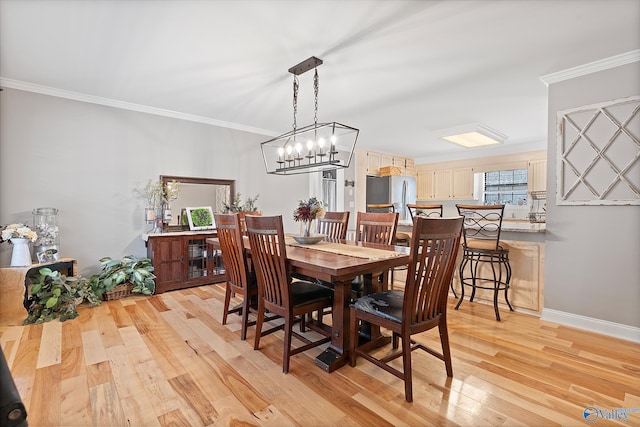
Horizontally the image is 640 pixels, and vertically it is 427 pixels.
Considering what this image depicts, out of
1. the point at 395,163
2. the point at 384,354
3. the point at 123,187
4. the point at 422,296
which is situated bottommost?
the point at 384,354

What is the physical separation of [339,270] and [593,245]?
2.60 meters

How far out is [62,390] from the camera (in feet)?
5.83

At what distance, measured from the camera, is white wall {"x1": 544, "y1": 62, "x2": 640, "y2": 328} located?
2.56 meters

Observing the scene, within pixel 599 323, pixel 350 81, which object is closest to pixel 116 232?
pixel 350 81

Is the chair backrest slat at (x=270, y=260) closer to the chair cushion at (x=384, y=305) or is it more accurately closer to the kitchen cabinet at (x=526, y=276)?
the chair cushion at (x=384, y=305)

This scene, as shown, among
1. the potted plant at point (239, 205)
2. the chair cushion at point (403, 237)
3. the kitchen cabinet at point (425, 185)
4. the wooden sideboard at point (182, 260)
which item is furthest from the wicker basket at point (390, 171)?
the wooden sideboard at point (182, 260)

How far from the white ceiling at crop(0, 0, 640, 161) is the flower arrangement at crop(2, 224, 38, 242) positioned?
1.52 m

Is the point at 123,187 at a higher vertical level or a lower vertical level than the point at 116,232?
higher

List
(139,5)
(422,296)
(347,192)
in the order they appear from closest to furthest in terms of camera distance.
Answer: (422,296) → (139,5) → (347,192)

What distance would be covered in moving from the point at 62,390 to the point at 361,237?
258 centimetres

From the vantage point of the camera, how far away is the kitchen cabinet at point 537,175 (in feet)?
17.9

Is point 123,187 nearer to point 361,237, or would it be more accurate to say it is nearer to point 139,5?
point 139,5

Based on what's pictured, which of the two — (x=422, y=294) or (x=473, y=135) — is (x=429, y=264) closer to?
(x=422, y=294)

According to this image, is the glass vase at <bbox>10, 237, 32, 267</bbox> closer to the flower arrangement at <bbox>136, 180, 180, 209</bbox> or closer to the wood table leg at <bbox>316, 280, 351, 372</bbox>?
the flower arrangement at <bbox>136, 180, 180, 209</bbox>
